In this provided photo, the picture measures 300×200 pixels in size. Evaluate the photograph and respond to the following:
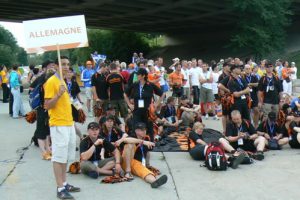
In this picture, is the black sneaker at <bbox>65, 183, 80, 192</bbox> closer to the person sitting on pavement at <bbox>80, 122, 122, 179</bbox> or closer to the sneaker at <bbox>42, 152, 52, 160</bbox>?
the person sitting on pavement at <bbox>80, 122, 122, 179</bbox>

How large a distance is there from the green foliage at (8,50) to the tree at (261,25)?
35.9 m

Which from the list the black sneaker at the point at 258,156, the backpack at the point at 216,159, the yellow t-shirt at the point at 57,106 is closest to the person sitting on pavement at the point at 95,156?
the yellow t-shirt at the point at 57,106

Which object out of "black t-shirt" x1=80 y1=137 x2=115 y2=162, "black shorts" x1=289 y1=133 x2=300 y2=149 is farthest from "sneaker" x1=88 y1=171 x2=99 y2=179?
"black shorts" x1=289 y1=133 x2=300 y2=149

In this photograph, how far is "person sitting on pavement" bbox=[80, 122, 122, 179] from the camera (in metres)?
6.65

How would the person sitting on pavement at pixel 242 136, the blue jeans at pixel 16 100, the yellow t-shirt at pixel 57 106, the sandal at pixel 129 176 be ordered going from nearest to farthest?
the yellow t-shirt at pixel 57 106
the sandal at pixel 129 176
the person sitting on pavement at pixel 242 136
the blue jeans at pixel 16 100

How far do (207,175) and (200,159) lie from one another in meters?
1.08

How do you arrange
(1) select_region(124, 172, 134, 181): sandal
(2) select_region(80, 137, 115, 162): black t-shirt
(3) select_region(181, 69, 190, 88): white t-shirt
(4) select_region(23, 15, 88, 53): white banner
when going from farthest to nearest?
(3) select_region(181, 69, 190, 88): white t-shirt
(2) select_region(80, 137, 115, 162): black t-shirt
(1) select_region(124, 172, 134, 181): sandal
(4) select_region(23, 15, 88, 53): white banner

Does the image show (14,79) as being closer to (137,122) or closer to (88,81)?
(88,81)

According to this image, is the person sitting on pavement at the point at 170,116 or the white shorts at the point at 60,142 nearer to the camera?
the white shorts at the point at 60,142

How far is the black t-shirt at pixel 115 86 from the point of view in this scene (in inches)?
377

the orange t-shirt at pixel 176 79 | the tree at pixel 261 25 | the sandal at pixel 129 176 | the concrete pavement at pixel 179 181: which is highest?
the tree at pixel 261 25

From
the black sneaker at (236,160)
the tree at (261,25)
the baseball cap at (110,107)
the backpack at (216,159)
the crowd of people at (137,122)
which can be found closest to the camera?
the crowd of people at (137,122)

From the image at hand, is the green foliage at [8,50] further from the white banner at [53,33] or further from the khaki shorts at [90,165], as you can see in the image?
the white banner at [53,33]

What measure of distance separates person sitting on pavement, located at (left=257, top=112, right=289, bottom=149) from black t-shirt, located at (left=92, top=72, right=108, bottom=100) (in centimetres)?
367
